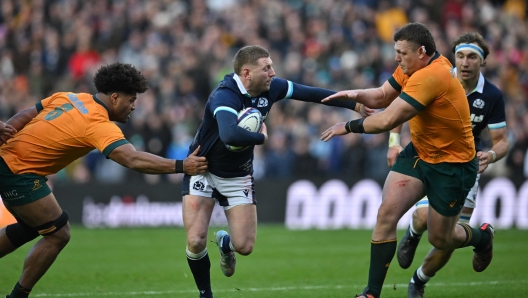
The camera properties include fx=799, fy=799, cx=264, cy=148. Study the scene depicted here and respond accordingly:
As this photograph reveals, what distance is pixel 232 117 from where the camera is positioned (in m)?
7.95

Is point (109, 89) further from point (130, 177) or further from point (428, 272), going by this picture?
point (130, 177)

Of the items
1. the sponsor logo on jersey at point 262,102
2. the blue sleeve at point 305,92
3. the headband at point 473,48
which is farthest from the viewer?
the headband at point 473,48

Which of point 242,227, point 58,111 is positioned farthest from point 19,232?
point 242,227

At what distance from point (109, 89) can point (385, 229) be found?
3091 millimetres

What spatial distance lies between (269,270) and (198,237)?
3.76m

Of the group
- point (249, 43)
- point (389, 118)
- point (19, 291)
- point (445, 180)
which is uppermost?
point (249, 43)

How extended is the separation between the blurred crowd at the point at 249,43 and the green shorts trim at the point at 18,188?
1074 cm

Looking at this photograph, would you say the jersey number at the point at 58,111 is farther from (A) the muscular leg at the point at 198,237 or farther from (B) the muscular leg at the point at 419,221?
(B) the muscular leg at the point at 419,221

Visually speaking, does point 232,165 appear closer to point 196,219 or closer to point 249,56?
point 196,219

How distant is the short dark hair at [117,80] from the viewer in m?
7.98

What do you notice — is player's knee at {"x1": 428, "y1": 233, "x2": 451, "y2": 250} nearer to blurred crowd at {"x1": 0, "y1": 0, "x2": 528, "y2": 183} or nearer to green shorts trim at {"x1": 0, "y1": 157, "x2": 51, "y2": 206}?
green shorts trim at {"x1": 0, "y1": 157, "x2": 51, "y2": 206}

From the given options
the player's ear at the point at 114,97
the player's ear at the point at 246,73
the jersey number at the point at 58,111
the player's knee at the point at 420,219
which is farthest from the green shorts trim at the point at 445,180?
the jersey number at the point at 58,111

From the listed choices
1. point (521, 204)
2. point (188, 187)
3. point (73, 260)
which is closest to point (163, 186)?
point (73, 260)

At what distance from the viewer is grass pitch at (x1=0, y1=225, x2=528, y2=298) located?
9.64m
